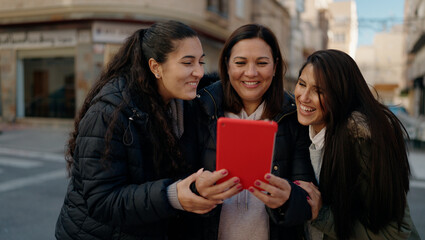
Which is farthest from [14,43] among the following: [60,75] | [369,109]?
[369,109]

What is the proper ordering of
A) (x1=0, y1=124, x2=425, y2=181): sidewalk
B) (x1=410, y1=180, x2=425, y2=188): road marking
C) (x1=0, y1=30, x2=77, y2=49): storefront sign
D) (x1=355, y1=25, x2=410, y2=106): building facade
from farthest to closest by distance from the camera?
1. (x1=355, y1=25, x2=410, y2=106): building facade
2. (x1=0, y1=30, x2=77, y2=49): storefront sign
3. (x1=0, y1=124, x2=425, y2=181): sidewalk
4. (x1=410, y1=180, x2=425, y2=188): road marking

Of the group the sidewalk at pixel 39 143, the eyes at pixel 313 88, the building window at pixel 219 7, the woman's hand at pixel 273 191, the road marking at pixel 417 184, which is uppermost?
the building window at pixel 219 7

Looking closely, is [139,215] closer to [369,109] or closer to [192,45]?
[192,45]

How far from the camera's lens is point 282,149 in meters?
1.74

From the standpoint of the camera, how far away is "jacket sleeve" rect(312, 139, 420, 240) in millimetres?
1479

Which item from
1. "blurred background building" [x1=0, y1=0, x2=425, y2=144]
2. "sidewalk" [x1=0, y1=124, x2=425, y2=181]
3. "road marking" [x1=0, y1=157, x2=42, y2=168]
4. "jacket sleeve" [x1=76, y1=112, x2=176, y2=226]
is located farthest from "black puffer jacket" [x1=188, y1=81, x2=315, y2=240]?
"blurred background building" [x1=0, y1=0, x2=425, y2=144]

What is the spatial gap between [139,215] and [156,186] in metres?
0.13

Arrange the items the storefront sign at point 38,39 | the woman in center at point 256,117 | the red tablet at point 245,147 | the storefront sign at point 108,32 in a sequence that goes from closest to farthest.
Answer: the red tablet at point 245,147
the woman in center at point 256,117
the storefront sign at point 108,32
the storefront sign at point 38,39

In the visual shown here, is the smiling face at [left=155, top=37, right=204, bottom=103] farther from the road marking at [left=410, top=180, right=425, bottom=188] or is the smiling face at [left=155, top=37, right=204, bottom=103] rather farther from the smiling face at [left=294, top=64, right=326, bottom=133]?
the road marking at [left=410, top=180, right=425, bottom=188]

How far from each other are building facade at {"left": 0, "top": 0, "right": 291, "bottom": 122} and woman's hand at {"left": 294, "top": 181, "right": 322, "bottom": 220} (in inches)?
460

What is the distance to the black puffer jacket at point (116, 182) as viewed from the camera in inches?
52.4

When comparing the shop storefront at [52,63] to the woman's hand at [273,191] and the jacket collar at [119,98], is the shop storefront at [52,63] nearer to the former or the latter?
the jacket collar at [119,98]

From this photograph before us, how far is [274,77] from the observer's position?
209 centimetres

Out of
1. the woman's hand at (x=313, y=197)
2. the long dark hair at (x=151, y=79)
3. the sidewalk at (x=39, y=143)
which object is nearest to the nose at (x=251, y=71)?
the long dark hair at (x=151, y=79)
